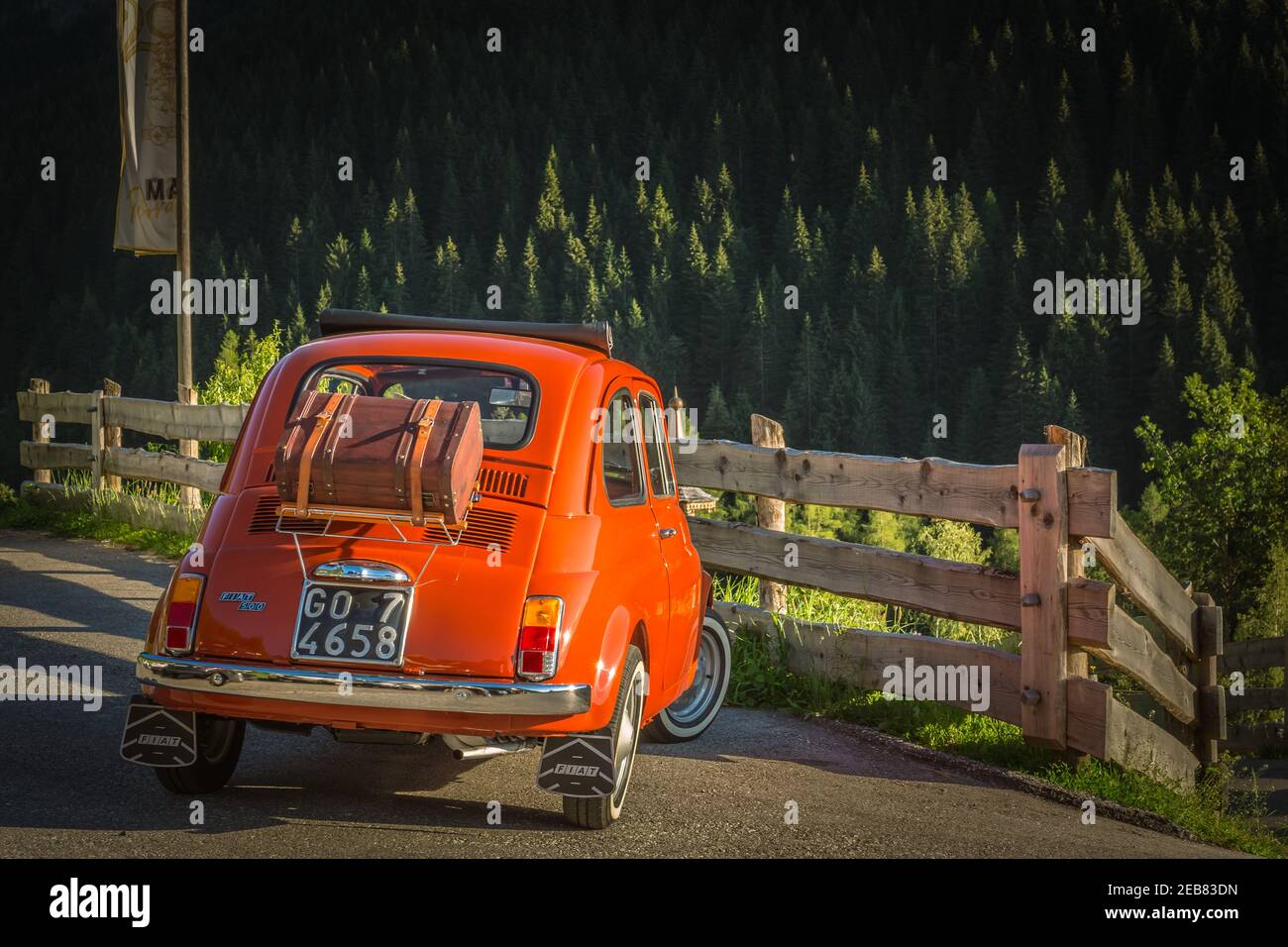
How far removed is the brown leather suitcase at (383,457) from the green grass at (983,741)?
3.89 meters

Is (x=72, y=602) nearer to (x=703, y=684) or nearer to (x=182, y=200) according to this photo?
(x=703, y=684)

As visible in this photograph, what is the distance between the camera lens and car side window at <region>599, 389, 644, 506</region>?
6516mm

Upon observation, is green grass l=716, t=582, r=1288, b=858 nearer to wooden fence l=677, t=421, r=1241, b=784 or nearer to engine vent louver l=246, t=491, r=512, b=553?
wooden fence l=677, t=421, r=1241, b=784

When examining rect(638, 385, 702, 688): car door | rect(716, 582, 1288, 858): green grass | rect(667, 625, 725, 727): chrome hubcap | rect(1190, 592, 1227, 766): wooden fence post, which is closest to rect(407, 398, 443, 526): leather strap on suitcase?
rect(638, 385, 702, 688): car door

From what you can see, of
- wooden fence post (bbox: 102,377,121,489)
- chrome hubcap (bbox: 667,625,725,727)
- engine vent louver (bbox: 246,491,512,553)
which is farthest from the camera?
wooden fence post (bbox: 102,377,121,489)

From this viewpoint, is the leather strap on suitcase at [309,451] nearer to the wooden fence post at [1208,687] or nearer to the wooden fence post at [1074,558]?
the wooden fence post at [1074,558]

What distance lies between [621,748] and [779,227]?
6298 inches

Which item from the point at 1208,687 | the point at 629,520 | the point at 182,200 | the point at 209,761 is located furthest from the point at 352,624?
the point at 182,200

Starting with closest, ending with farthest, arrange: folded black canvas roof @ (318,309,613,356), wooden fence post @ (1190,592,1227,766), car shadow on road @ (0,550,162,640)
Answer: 1. folded black canvas roof @ (318,309,613,356)
2. wooden fence post @ (1190,592,1227,766)
3. car shadow on road @ (0,550,162,640)

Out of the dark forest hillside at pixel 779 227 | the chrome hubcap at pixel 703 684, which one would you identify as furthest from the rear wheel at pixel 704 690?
the dark forest hillside at pixel 779 227

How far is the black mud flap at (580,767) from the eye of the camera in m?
5.35
